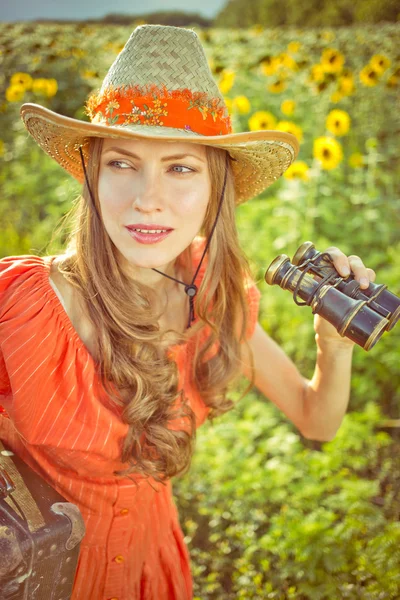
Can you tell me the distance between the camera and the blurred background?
2.38m

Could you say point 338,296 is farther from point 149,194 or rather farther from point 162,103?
point 162,103

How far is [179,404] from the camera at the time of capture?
1826 mm

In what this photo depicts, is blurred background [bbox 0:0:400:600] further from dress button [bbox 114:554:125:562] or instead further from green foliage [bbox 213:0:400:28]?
dress button [bbox 114:554:125:562]

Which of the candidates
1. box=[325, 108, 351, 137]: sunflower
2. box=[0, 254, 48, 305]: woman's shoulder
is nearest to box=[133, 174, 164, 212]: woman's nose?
box=[0, 254, 48, 305]: woman's shoulder

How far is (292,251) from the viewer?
12.3ft

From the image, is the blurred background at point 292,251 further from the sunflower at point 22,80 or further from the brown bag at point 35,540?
the brown bag at point 35,540

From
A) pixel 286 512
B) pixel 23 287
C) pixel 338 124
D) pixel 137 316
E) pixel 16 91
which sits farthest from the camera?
pixel 16 91

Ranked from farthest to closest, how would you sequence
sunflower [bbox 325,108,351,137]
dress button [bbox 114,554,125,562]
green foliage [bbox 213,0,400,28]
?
green foliage [bbox 213,0,400,28], sunflower [bbox 325,108,351,137], dress button [bbox 114,554,125,562]

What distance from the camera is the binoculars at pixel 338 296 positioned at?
1.32 meters

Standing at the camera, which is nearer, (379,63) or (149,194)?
(149,194)

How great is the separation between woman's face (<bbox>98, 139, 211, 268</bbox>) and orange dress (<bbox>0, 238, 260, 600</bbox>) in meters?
0.29

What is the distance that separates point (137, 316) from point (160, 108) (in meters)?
0.59

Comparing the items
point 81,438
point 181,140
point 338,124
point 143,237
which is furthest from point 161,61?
point 338,124

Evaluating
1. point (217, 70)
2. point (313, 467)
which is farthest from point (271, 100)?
point (313, 467)
